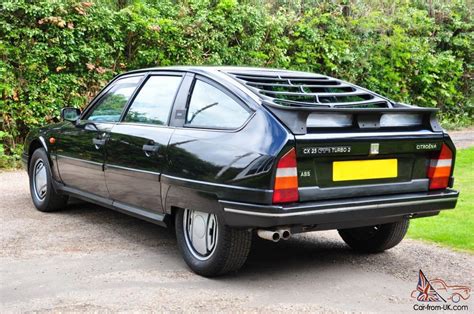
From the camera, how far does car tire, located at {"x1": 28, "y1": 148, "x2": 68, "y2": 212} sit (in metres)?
6.28

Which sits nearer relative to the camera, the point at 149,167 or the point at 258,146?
the point at 258,146

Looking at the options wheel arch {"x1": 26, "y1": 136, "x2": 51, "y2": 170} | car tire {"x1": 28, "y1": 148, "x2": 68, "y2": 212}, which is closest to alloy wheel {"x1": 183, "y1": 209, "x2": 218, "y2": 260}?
car tire {"x1": 28, "y1": 148, "x2": 68, "y2": 212}

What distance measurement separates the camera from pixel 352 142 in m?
3.99

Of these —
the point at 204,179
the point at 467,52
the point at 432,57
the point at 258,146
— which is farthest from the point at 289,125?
the point at 467,52

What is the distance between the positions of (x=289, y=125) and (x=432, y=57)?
13.9 meters

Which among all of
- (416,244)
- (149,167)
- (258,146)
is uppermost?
(258,146)

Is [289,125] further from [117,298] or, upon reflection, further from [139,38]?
[139,38]

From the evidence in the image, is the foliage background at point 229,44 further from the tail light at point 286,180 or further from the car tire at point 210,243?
the tail light at point 286,180

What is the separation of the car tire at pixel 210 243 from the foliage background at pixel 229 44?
6.46m

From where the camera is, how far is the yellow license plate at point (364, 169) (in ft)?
13.1

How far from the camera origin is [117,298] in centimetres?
380

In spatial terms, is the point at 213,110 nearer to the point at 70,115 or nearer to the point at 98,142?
the point at 98,142

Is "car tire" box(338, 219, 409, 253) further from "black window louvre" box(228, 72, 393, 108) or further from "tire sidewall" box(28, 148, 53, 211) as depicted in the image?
"tire sidewall" box(28, 148, 53, 211)

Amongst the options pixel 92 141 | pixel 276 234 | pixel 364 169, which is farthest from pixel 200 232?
pixel 92 141
